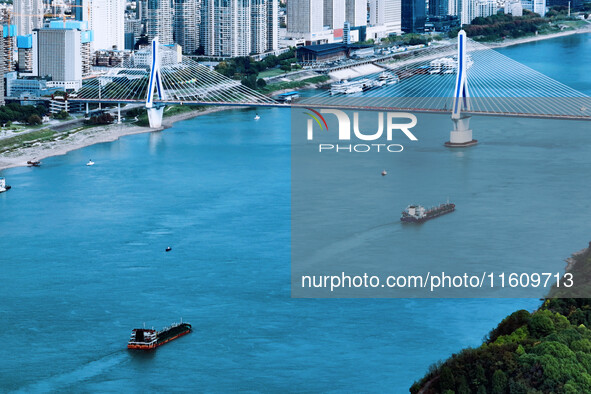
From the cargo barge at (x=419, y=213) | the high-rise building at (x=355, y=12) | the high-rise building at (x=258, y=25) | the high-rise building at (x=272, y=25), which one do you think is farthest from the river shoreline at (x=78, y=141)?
the high-rise building at (x=355, y=12)

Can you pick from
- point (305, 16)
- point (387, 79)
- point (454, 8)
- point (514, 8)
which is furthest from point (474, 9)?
point (387, 79)

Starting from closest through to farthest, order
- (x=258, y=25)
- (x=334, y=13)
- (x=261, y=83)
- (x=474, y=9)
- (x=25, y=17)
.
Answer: (x=261, y=83) → (x=25, y=17) → (x=258, y=25) → (x=334, y=13) → (x=474, y=9)

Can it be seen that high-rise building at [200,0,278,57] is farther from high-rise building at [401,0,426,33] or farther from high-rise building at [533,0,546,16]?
high-rise building at [533,0,546,16]

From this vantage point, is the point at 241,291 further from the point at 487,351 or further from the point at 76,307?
the point at 487,351

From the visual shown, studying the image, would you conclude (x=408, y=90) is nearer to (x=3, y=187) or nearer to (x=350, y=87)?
(x=350, y=87)

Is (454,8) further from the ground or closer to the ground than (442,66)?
further from the ground

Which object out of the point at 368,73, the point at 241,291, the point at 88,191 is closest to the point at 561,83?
the point at 368,73
